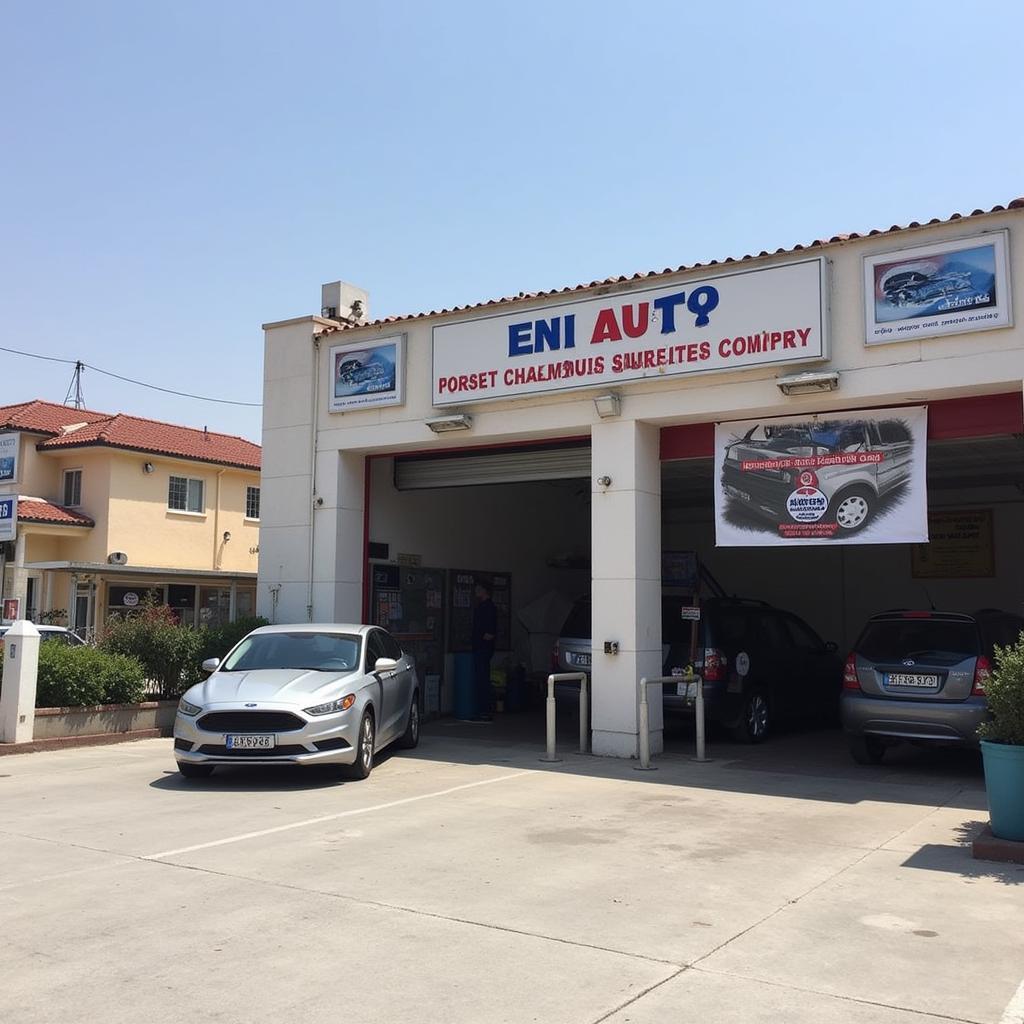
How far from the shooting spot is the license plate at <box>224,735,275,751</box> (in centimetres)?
937

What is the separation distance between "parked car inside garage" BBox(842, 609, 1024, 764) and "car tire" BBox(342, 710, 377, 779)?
4.94m

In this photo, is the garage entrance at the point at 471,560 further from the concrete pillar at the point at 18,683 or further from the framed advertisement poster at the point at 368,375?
the concrete pillar at the point at 18,683

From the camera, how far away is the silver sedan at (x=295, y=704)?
30.9 feet

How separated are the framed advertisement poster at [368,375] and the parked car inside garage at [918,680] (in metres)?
6.90

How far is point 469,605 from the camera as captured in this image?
1712cm

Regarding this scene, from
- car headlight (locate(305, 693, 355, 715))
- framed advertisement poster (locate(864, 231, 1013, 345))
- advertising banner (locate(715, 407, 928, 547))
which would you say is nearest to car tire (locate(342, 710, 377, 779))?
car headlight (locate(305, 693, 355, 715))

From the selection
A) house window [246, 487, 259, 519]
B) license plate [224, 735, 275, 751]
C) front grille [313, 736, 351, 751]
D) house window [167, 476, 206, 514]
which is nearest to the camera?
license plate [224, 735, 275, 751]

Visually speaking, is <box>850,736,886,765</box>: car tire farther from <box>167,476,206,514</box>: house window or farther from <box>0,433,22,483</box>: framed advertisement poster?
<box>0,433,22,483</box>: framed advertisement poster

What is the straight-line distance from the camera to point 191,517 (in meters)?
30.9

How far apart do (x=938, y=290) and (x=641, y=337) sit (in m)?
3.28

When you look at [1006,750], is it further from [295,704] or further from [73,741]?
[73,741]

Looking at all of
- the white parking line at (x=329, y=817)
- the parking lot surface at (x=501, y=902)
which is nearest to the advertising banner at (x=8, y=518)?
the parking lot surface at (x=501, y=902)

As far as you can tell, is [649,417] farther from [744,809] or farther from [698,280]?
[744,809]

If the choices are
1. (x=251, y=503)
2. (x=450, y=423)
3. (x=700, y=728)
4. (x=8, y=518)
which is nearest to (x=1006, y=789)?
(x=700, y=728)
